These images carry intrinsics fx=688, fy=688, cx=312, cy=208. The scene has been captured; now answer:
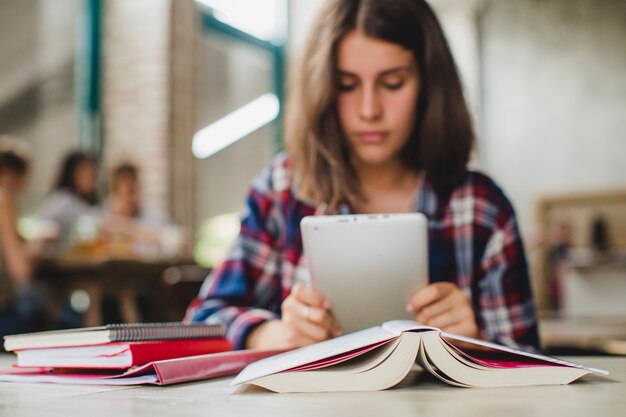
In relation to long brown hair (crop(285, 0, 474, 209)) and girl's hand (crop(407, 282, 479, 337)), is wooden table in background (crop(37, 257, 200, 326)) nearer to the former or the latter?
long brown hair (crop(285, 0, 474, 209))

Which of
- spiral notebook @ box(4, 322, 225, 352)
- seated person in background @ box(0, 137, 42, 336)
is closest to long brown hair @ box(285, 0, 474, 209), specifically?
spiral notebook @ box(4, 322, 225, 352)

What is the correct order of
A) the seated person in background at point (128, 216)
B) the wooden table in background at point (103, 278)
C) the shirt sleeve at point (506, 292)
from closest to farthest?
the shirt sleeve at point (506, 292), the wooden table in background at point (103, 278), the seated person in background at point (128, 216)

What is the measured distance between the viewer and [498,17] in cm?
745

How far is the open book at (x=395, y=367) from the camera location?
0.62 meters

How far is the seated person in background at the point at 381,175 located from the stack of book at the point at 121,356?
0.41m

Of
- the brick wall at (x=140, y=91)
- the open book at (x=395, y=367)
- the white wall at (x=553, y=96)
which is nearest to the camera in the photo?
the open book at (x=395, y=367)

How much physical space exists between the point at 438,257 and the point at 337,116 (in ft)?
1.13

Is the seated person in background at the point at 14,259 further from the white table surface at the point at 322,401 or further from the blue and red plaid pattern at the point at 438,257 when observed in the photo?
the white table surface at the point at 322,401

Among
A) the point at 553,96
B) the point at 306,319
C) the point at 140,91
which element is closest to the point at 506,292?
the point at 306,319

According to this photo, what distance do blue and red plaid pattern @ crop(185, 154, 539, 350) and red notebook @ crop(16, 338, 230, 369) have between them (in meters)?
Result: 0.44

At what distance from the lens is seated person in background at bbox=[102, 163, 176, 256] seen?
4.36 meters

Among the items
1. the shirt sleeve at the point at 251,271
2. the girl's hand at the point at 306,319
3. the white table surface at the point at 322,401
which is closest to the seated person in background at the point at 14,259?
the shirt sleeve at the point at 251,271

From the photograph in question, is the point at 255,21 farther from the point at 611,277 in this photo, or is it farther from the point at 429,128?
the point at 429,128

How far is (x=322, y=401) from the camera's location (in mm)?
570
